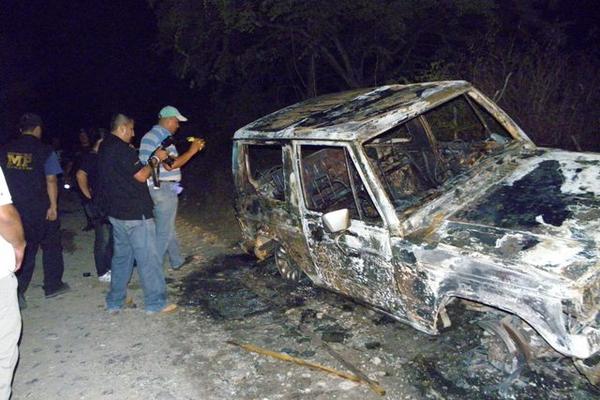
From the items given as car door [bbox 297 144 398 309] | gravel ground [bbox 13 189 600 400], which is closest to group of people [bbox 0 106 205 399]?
gravel ground [bbox 13 189 600 400]

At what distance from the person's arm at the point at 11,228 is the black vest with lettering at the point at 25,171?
2.28 metres

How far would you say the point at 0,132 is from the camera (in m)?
24.2

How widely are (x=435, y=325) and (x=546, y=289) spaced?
35.0 inches

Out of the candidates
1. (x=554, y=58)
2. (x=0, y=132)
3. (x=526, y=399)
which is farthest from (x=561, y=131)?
(x=0, y=132)

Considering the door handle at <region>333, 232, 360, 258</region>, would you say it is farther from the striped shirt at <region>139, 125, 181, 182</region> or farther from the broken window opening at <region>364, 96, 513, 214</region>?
the striped shirt at <region>139, 125, 181, 182</region>

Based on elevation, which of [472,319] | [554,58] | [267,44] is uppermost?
[267,44]

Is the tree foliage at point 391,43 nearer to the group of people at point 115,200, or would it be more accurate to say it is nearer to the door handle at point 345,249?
the door handle at point 345,249

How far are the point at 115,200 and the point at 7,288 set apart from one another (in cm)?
179

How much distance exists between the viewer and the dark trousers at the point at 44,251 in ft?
16.5

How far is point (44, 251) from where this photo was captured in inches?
210

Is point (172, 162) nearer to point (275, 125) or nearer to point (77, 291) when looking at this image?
point (275, 125)

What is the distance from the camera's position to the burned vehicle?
2693 millimetres

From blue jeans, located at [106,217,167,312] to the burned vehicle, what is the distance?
1.05m

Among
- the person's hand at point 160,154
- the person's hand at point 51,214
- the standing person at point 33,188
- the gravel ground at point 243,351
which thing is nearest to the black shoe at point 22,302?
the standing person at point 33,188
